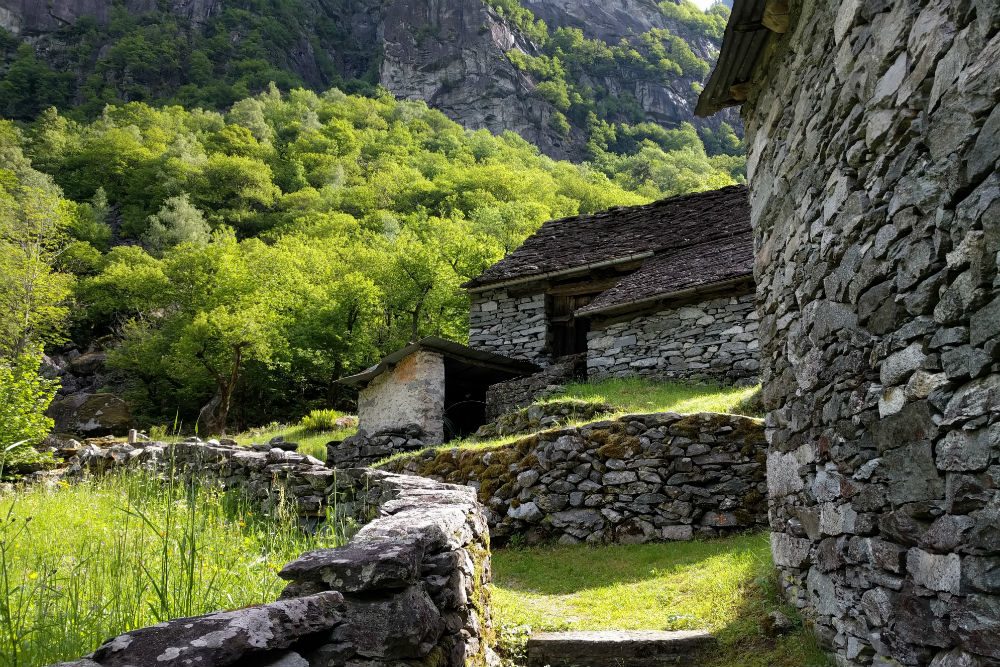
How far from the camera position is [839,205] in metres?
3.34

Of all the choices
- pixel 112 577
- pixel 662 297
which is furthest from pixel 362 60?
pixel 112 577

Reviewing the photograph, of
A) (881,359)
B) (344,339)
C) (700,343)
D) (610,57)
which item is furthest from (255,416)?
(610,57)

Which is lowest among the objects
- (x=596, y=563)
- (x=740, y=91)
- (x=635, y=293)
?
(x=596, y=563)

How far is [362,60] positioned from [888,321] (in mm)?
102506

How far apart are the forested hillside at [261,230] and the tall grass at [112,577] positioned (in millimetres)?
18086

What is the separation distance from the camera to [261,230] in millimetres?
47812

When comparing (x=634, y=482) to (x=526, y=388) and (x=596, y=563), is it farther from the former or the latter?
(x=526, y=388)

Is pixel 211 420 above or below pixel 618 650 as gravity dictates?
above

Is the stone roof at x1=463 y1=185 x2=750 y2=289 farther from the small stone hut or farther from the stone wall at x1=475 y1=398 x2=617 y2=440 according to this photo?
the stone wall at x1=475 y1=398 x2=617 y2=440

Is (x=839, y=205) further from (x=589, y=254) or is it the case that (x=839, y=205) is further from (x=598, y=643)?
(x=589, y=254)

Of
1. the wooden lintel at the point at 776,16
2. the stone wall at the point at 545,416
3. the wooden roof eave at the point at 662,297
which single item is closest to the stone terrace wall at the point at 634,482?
the stone wall at the point at 545,416

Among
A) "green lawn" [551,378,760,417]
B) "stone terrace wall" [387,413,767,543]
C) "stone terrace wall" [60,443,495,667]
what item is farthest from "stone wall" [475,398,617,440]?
"stone terrace wall" [60,443,495,667]

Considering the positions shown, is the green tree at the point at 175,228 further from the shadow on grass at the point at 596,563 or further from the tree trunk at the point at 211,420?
the shadow on grass at the point at 596,563

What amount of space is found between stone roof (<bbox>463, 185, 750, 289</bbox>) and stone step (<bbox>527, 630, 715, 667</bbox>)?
11318 millimetres
